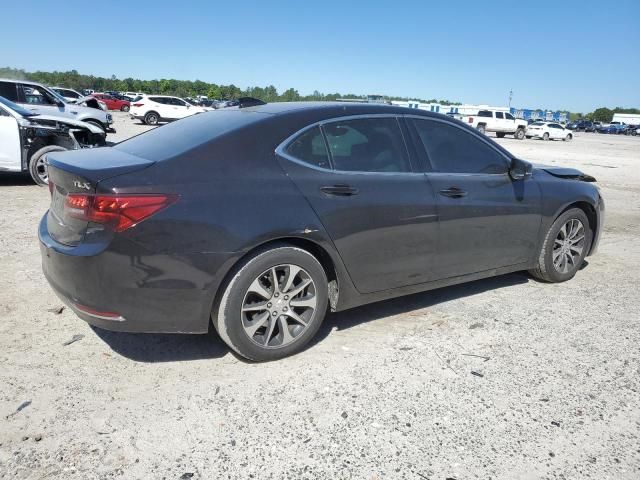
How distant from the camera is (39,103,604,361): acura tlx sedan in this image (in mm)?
2836

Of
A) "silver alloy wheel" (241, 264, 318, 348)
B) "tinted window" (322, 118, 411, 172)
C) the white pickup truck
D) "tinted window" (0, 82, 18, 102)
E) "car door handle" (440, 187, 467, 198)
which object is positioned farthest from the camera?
the white pickup truck

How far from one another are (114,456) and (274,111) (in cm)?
234

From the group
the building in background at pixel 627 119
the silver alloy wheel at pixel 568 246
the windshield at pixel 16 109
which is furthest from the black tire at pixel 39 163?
the building in background at pixel 627 119

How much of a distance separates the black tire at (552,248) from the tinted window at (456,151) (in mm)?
909

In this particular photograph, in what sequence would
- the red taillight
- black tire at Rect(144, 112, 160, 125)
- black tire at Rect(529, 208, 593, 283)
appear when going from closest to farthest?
the red taillight
black tire at Rect(529, 208, 593, 283)
black tire at Rect(144, 112, 160, 125)

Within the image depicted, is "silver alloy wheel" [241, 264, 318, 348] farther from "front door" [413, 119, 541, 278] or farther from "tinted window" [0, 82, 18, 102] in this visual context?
"tinted window" [0, 82, 18, 102]

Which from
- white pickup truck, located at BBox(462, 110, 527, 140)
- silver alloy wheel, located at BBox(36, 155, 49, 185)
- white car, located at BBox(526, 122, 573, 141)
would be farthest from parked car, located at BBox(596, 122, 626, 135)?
silver alloy wheel, located at BBox(36, 155, 49, 185)

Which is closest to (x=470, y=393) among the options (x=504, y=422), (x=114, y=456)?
(x=504, y=422)

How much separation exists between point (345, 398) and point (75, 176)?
2.01 m

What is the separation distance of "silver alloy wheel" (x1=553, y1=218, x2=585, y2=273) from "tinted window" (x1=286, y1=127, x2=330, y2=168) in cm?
273

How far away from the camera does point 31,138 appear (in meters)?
8.53

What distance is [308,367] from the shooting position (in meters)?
3.27

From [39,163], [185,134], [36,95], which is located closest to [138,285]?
[185,134]

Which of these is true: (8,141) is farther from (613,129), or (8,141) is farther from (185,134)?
(613,129)
